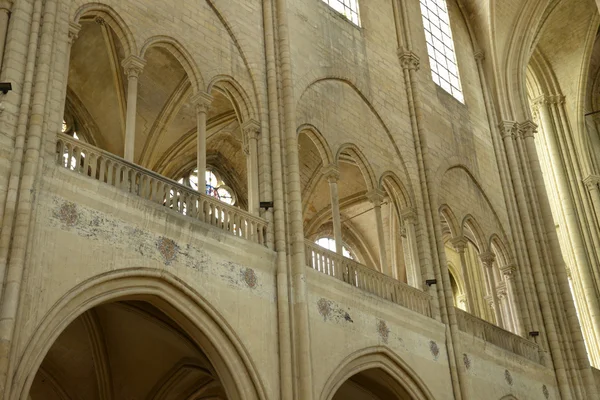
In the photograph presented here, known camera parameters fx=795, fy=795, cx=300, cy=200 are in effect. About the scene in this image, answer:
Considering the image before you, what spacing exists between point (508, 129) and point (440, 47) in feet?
9.48

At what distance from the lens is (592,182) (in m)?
26.3

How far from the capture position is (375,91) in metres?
16.9

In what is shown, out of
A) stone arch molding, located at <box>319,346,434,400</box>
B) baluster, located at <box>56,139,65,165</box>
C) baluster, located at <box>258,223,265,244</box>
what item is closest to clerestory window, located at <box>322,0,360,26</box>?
baluster, located at <box>258,223,265,244</box>

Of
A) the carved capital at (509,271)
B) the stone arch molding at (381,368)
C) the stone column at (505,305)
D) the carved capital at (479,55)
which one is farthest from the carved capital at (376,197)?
the carved capital at (479,55)

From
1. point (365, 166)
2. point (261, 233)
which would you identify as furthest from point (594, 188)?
point (261, 233)

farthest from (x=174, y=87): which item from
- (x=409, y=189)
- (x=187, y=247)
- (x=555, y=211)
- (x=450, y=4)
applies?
(x=555, y=211)

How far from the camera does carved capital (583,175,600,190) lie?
1033 inches

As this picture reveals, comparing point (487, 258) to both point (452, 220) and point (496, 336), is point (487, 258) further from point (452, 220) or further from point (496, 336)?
point (496, 336)

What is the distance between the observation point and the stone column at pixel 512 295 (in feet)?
59.9

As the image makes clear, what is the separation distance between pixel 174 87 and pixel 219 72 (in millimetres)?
4064

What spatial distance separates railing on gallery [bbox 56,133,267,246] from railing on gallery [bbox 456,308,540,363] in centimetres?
574

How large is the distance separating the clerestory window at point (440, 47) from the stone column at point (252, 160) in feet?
25.3

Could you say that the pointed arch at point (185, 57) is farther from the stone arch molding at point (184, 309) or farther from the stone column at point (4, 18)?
the stone arch molding at point (184, 309)

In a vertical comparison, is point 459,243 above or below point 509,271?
above
